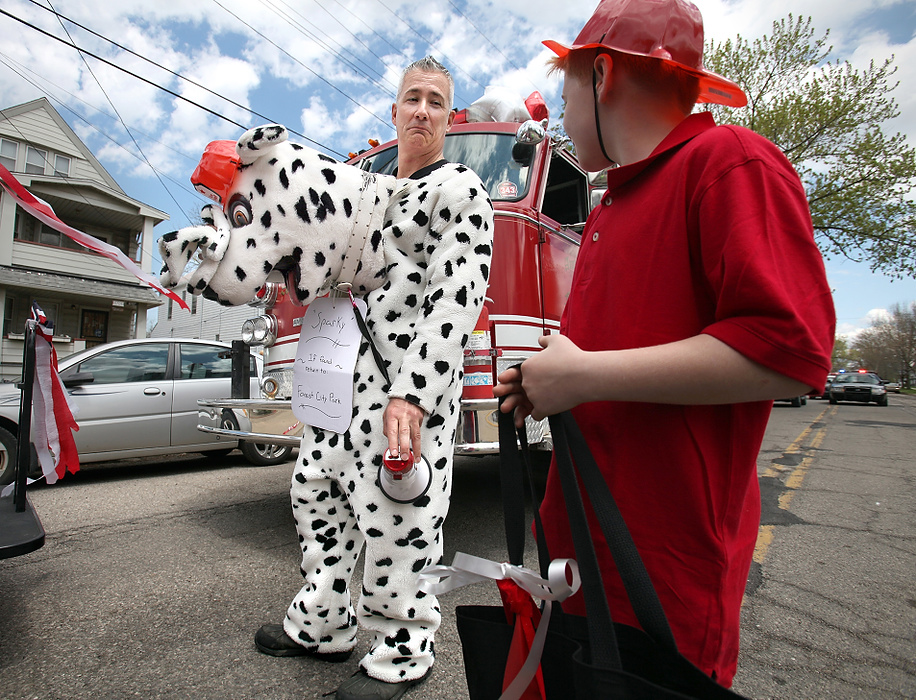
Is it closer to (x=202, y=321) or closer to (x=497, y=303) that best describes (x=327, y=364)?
(x=497, y=303)

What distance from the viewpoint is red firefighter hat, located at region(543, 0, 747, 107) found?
86 centimetres

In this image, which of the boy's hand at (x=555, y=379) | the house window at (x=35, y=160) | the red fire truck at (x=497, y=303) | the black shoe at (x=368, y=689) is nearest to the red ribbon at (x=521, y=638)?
the boy's hand at (x=555, y=379)

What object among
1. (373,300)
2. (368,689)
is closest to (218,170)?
(373,300)

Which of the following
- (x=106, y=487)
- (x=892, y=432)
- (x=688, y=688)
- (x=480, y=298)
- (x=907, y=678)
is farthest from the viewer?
(x=892, y=432)

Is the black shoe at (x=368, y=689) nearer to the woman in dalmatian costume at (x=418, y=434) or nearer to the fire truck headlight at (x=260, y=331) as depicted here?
the woman in dalmatian costume at (x=418, y=434)

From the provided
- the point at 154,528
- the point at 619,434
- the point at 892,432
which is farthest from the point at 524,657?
the point at 892,432

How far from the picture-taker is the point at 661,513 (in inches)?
31.2

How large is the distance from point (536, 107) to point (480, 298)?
285 cm

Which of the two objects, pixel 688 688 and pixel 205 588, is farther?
pixel 205 588

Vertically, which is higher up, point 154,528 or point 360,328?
point 360,328

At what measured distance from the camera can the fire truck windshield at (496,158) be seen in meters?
3.48

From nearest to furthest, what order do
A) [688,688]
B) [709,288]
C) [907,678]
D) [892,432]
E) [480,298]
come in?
1. [688,688]
2. [709,288]
3. [480,298]
4. [907,678]
5. [892,432]

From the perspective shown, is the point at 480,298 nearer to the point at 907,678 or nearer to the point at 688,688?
the point at 688,688

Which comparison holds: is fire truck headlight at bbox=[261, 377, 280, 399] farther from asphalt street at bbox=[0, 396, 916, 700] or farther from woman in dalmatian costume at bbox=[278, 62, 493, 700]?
woman in dalmatian costume at bbox=[278, 62, 493, 700]
